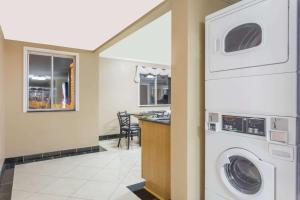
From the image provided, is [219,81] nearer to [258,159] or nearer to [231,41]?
[231,41]

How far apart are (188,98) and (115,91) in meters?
4.27

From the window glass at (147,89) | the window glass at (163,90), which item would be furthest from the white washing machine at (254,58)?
the window glass at (163,90)

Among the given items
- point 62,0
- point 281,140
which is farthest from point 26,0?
point 281,140

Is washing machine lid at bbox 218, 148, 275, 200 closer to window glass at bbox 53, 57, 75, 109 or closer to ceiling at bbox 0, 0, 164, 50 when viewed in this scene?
ceiling at bbox 0, 0, 164, 50

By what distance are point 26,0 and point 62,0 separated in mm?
429

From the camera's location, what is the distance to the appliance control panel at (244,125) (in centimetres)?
136

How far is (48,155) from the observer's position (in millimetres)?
3914

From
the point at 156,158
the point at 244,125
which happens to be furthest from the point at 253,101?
the point at 156,158

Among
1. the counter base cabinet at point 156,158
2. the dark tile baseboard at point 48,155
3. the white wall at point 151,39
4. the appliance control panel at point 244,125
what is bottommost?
the dark tile baseboard at point 48,155

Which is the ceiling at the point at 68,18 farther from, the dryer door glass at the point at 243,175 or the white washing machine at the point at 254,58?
the dryer door glass at the point at 243,175

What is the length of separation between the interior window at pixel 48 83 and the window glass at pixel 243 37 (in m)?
3.62

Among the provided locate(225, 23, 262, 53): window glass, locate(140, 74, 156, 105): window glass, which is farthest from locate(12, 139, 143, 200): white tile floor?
locate(140, 74, 156, 105): window glass

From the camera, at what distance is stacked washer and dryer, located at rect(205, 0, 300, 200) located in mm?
1220

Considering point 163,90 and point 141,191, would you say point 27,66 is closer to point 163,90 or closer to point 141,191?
point 141,191
